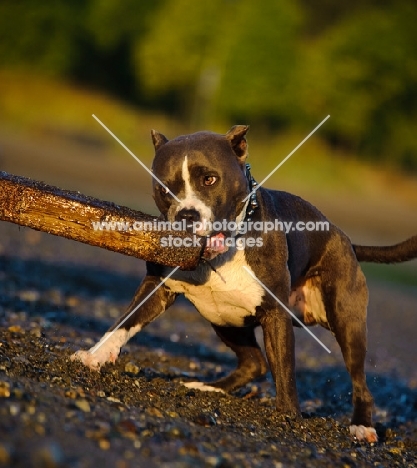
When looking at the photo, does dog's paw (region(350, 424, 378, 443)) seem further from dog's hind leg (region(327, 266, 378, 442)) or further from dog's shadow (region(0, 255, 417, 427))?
dog's shadow (region(0, 255, 417, 427))

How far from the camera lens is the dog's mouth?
638cm

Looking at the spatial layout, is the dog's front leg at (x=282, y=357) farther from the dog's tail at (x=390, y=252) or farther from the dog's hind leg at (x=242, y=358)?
the dog's tail at (x=390, y=252)

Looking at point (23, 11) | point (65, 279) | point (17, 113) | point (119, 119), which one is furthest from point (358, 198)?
point (65, 279)

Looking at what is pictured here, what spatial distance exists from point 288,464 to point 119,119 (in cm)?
3499

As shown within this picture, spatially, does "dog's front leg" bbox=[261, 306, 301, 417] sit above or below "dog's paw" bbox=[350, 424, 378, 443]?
above

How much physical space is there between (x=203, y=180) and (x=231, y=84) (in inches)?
1458

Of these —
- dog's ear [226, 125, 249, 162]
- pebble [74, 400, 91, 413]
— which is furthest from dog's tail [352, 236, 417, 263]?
pebble [74, 400, 91, 413]

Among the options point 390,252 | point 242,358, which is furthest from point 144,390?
point 390,252

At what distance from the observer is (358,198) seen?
3622cm

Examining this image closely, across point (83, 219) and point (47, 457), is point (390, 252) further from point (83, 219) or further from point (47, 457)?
point (47, 457)

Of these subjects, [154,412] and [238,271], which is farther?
[238,271]

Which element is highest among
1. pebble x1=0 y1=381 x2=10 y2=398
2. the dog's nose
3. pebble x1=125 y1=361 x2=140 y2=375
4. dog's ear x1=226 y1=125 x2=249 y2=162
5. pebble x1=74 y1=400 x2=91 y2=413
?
dog's ear x1=226 y1=125 x2=249 y2=162

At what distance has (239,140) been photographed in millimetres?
6809

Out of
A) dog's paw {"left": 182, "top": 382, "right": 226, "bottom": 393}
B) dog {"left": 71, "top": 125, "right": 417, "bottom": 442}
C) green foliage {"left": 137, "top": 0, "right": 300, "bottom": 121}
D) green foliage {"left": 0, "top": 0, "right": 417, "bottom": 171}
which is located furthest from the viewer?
green foliage {"left": 137, "top": 0, "right": 300, "bottom": 121}
